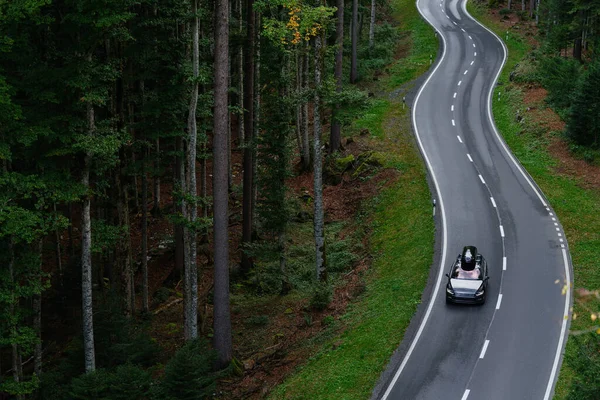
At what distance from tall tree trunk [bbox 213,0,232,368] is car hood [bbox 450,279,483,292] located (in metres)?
9.13

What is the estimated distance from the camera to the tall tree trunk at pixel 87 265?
18422mm

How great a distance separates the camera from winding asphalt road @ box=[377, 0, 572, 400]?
19016 mm

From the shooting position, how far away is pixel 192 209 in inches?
804

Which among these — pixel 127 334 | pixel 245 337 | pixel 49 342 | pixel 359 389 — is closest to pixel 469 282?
pixel 359 389

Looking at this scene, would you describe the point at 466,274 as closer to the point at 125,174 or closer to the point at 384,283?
the point at 384,283

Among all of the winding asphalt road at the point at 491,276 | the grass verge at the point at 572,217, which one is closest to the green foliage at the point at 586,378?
the grass verge at the point at 572,217

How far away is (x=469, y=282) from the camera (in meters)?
23.2

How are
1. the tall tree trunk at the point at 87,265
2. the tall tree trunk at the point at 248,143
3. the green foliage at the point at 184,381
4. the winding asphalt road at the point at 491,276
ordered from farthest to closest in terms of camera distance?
1. the tall tree trunk at the point at 248,143
2. the winding asphalt road at the point at 491,276
3. the tall tree trunk at the point at 87,265
4. the green foliage at the point at 184,381

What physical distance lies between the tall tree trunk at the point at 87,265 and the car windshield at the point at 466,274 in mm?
13877

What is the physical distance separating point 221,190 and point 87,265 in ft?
16.4

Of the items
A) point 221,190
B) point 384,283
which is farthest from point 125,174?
point 384,283

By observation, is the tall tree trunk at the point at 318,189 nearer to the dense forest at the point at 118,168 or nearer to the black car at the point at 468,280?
the dense forest at the point at 118,168

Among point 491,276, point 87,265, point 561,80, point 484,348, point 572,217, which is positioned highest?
point 561,80

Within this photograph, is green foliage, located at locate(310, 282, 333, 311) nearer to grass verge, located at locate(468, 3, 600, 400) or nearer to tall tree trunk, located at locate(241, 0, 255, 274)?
tall tree trunk, located at locate(241, 0, 255, 274)
